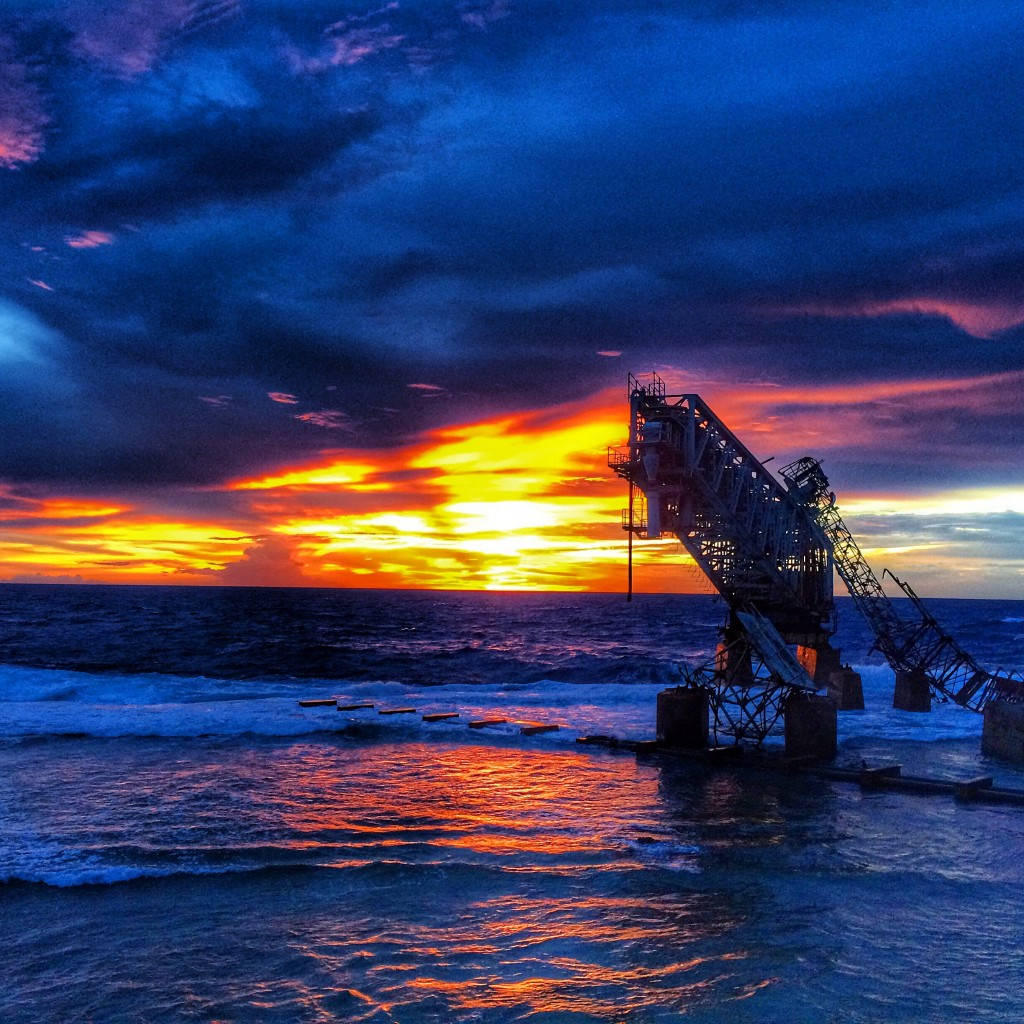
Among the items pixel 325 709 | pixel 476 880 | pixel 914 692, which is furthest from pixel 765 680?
pixel 325 709

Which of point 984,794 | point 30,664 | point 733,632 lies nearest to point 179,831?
point 984,794

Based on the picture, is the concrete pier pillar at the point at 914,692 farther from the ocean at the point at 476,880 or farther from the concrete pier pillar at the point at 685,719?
the concrete pier pillar at the point at 685,719

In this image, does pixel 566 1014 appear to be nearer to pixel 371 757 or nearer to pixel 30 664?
pixel 371 757

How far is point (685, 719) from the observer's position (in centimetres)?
3528

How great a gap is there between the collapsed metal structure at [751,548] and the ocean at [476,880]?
5.51 meters

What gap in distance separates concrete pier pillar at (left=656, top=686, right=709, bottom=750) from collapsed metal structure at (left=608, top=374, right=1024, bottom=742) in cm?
65

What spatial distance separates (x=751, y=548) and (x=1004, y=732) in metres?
13.7

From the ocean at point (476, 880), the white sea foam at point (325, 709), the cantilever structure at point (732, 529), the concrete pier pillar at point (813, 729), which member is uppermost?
the cantilever structure at point (732, 529)

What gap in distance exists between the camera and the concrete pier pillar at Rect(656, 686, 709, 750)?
3512cm

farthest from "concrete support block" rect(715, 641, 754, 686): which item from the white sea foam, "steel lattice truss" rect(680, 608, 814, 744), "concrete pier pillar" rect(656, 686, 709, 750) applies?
the white sea foam

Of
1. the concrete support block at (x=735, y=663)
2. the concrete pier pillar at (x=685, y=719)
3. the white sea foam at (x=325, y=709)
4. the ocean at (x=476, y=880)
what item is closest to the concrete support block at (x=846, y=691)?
Answer: the white sea foam at (x=325, y=709)

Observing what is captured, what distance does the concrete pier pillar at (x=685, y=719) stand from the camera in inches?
1383

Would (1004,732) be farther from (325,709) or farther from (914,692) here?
(325,709)

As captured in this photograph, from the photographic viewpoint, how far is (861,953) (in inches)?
605
